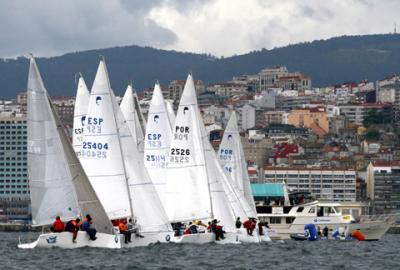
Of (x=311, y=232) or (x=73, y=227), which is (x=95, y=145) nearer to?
(x=73, y=227)

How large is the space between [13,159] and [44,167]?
5197 inches

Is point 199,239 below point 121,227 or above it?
below

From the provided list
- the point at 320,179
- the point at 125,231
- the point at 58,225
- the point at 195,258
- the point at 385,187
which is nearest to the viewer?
the point at 195,258

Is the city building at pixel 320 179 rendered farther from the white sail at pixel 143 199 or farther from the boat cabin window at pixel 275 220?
the white sail at pixel 143 199

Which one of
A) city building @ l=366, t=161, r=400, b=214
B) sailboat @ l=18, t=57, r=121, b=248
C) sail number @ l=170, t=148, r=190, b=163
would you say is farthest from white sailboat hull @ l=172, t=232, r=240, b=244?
city building @ l=366, t=161, r=400, b=214

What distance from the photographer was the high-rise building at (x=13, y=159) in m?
166

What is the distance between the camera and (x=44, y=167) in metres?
41.2

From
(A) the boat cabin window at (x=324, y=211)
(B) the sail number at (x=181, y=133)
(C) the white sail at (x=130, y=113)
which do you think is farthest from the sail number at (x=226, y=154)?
(B) the sail number at (x=181, y=133)

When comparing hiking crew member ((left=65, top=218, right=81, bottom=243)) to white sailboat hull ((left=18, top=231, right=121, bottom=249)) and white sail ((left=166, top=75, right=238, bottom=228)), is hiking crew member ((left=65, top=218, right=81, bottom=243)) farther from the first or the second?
white sail ((left=166, top=75, right=238, bottom=228))

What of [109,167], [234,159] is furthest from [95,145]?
[234,159]

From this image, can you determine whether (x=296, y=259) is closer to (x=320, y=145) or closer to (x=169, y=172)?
(x=169, y=172)

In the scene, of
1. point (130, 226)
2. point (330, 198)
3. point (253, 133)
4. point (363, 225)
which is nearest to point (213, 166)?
point (130, 226)

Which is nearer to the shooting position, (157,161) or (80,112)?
(157,161)

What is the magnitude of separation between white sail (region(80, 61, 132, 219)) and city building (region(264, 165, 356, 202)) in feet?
365
